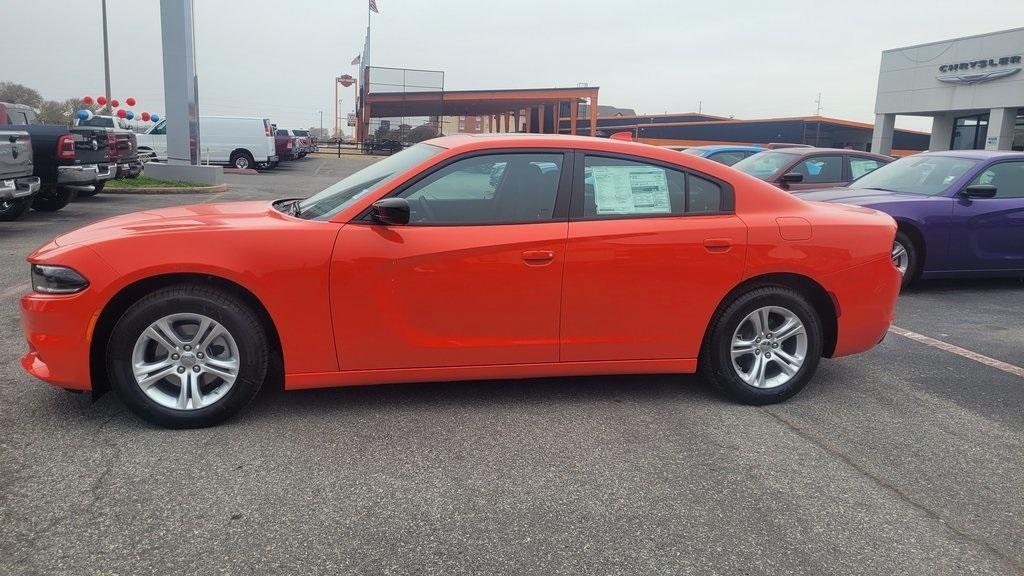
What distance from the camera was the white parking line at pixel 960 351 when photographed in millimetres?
5434

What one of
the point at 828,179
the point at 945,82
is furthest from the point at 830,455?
the point at 945,82

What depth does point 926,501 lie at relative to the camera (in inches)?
134

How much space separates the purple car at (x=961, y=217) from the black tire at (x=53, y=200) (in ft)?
38.6

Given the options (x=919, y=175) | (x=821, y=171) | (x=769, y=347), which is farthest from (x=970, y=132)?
(x=769, y=347)

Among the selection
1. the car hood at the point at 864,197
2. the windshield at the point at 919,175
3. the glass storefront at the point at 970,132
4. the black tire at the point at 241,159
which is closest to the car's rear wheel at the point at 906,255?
the car hood at the point at 864,197

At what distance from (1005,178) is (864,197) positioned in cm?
161

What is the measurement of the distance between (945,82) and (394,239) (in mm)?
38162

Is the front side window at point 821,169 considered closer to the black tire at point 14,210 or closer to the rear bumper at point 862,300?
the rear bumper at point 862,300

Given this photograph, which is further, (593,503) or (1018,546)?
(593,503)

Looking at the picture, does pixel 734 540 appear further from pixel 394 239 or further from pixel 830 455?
pixel 394 239

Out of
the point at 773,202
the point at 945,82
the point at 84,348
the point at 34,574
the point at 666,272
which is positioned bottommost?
the point at 34,574

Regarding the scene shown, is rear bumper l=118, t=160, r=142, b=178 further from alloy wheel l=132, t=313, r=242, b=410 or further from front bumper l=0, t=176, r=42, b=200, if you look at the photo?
alloy wheel l=132, t=313, r=242, b=410

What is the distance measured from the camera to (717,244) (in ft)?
14.4

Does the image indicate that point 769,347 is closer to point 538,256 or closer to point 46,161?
point 538,256
